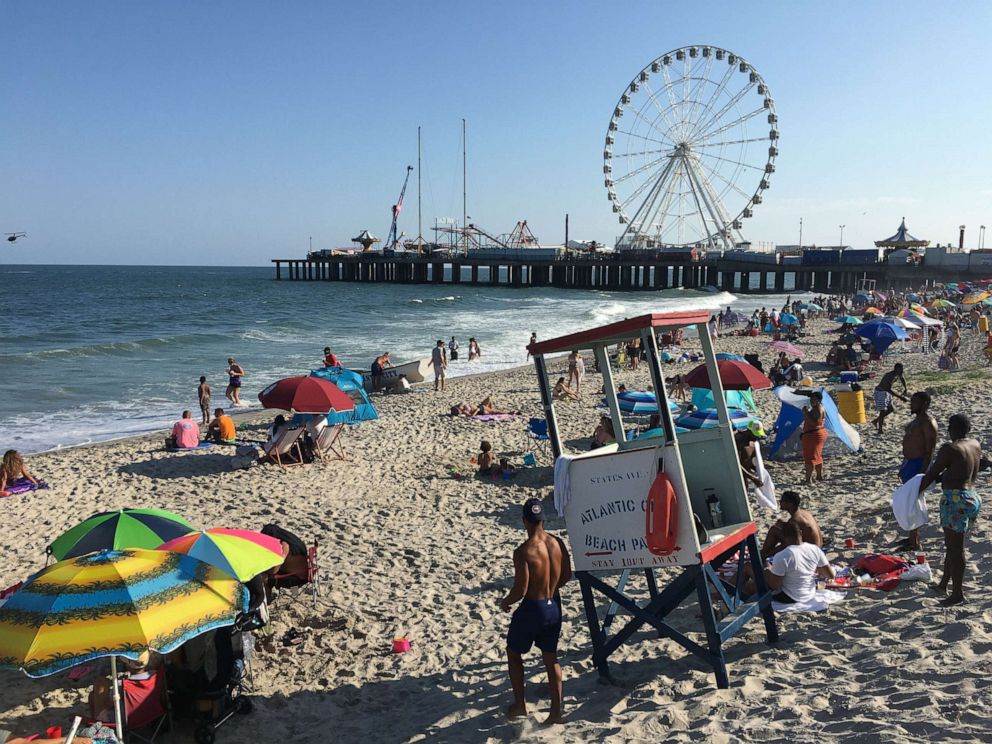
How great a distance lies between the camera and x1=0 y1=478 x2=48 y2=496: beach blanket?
374 inches

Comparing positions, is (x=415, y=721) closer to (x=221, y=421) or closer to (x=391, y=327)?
(x=221, y=421)

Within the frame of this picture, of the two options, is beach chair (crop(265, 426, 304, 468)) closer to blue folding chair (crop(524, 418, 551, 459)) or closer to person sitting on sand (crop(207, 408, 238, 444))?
person sitting on sand (crop(207, 408, 238, 444))

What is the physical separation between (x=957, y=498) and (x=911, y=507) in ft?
2.93

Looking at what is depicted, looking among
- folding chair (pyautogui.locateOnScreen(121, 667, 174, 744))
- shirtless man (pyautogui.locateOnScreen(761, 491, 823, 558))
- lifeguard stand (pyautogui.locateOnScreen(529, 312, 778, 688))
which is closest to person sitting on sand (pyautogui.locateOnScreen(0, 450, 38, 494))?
folding chair (pyautogui.locateOnScreen(121, 667, 174, 744))

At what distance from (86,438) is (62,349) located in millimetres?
17054

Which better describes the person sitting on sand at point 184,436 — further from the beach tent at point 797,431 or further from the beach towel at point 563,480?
the beach towel at point 563,480

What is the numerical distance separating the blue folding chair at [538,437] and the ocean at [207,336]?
7.52 metres

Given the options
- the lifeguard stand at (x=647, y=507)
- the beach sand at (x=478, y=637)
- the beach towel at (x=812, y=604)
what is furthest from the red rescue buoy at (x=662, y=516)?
the beach towel at (x=812, y=604)

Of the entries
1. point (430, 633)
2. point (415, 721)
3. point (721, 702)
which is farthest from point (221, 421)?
point (721, 702)

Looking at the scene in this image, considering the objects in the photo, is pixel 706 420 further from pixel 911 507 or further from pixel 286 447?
pixel 286 447

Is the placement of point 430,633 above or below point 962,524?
below

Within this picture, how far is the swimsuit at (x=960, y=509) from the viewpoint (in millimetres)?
4617

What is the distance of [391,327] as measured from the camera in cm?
3922

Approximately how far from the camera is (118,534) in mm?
5363
